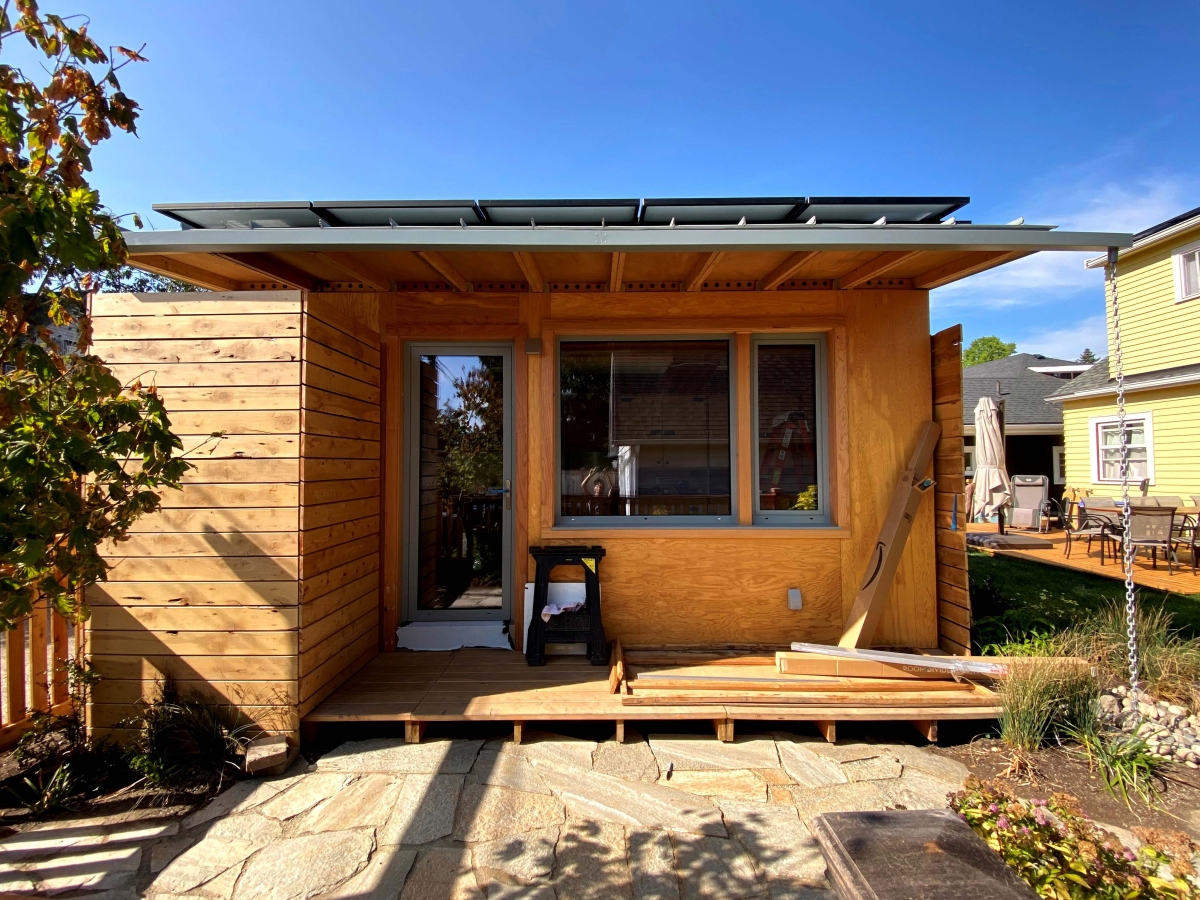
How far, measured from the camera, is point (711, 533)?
3939 mm

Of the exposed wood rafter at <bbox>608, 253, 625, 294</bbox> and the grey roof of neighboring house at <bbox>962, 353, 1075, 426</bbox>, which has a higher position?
the grey roof of neighboring house at <bbox>962, 353, 1075, 426</bbox>

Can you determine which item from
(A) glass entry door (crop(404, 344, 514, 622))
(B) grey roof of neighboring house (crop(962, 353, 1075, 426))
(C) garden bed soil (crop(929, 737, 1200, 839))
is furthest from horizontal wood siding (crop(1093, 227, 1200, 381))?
(A) glass entry door (crop(404, 344, 514, 622))

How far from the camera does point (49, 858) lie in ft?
7.24

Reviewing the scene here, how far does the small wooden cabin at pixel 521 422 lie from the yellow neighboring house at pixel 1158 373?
836 centimetres

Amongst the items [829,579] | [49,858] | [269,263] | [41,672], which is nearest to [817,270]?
[829,579]

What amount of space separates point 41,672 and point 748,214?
4934 millimetres

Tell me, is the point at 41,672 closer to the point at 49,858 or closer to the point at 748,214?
the point at 49,858

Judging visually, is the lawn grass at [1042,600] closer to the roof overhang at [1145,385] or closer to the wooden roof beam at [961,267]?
the wooden roof beam at [961,267]

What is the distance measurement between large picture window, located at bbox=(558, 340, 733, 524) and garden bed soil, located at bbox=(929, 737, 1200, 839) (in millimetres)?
2151

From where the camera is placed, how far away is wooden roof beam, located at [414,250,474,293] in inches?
131

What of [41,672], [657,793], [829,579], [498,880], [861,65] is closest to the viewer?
[498,880]

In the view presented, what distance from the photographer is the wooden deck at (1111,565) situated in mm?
6523

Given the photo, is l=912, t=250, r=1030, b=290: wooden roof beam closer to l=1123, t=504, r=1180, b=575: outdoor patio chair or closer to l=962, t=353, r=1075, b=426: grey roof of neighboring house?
l=1123, t=504, r=1180, b=575: outdoor patio chair

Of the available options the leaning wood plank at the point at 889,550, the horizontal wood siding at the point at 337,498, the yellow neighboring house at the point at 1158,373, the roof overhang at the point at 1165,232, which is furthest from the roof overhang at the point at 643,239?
the roof overhang at the point at 1165,232
